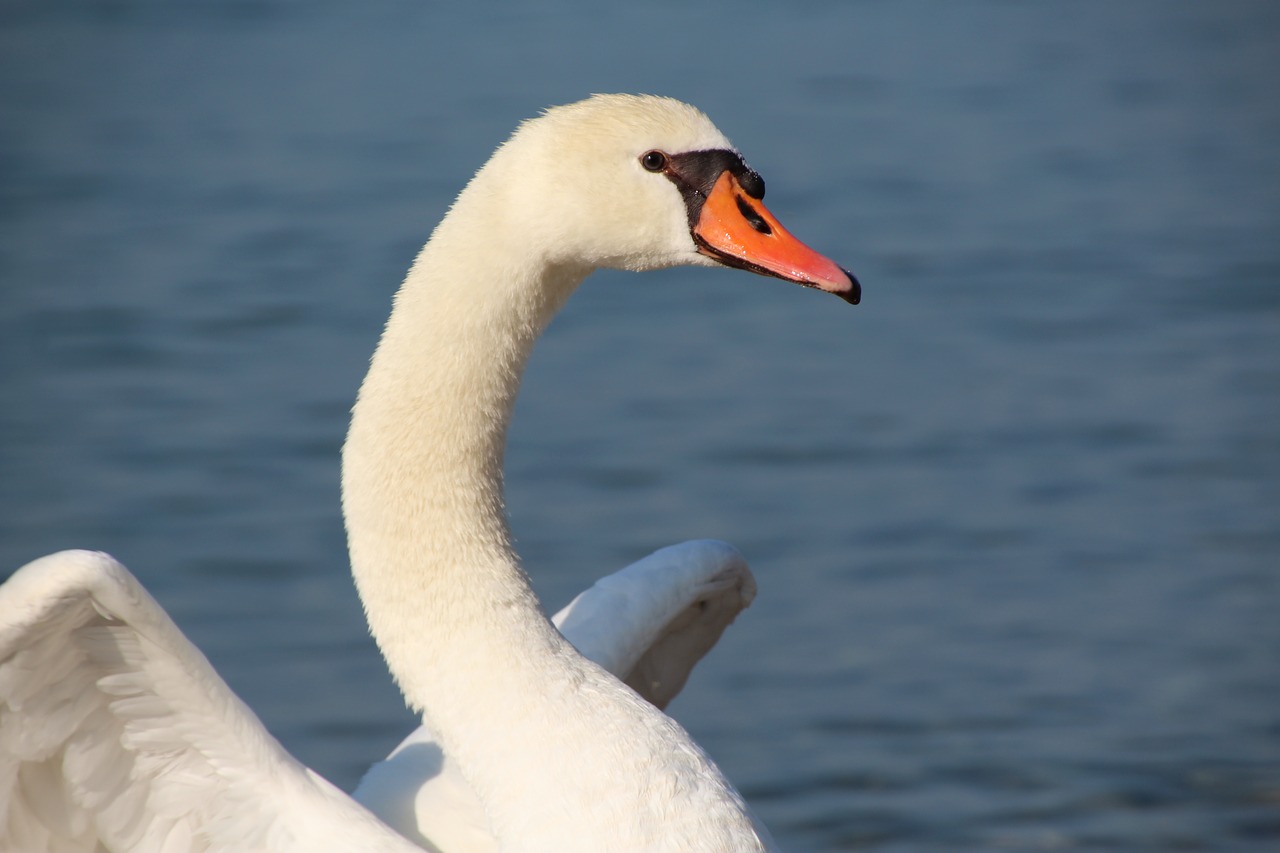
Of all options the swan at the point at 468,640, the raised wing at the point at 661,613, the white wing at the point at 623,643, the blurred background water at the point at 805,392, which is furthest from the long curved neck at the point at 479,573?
the blurred background water at the point at 805,392

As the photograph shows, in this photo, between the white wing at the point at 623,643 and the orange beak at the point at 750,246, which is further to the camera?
the white wing at the point at 623,643

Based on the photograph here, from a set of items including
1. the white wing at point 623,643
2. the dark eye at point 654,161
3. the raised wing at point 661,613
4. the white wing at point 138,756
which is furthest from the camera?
the raised wing at point 661,613

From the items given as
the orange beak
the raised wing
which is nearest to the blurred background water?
the raised wing

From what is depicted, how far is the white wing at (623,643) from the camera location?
3.86 meters

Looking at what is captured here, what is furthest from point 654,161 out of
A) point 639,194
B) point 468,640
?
point 468,640

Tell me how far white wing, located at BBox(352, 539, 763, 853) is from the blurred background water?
1205 millimetres

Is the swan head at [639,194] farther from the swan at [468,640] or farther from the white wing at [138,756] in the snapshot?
the white wing at [138,756]

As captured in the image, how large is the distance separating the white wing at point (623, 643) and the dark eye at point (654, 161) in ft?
3.60

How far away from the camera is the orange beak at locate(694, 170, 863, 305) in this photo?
338 cm

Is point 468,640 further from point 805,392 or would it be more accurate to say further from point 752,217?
point 805,392

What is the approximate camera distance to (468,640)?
10.8 feet

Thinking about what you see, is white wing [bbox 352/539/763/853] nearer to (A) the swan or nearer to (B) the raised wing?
(B) the raised wing

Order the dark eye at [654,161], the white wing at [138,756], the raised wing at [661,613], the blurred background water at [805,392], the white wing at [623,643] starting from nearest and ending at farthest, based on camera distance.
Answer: the white wing at [138,756]
the dark eye at [654,161]
the white wing at [623,643]
the raised wing at [661,613]
the blurred background water at [805,392]

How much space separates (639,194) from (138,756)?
1.36 metres
